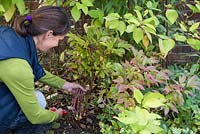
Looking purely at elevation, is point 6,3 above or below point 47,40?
above

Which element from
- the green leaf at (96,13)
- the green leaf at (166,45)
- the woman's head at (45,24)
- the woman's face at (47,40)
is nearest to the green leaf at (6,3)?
the woman's head at (45,24)

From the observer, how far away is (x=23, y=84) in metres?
2.14

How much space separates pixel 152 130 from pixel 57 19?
0.90 m

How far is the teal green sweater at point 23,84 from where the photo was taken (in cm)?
209

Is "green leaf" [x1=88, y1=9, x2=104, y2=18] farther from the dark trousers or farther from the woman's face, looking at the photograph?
the dark trousers

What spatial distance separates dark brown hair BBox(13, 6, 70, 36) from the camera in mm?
2182

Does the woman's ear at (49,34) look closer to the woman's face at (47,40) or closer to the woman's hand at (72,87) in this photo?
the woman's face at (47,40)

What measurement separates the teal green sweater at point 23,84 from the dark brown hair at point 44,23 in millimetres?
187

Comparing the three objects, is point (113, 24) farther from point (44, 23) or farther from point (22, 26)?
point (22, 26)

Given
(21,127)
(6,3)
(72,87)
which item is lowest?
(21,127)

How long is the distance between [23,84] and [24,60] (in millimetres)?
124

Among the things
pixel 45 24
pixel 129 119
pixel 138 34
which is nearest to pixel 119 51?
pixel 138 34

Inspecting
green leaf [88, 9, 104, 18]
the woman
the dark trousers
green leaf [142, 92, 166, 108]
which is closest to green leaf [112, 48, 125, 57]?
green leaf [88, 9, 104, 18]

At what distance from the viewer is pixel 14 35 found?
219 cm
